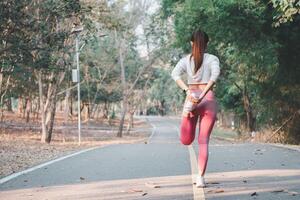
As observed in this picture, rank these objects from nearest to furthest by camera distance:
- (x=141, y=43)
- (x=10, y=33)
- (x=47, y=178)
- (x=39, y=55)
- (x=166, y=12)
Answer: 1. (x=47, y=178)
2. (x=10, y=33)
3. (x=39, y=55)
4. (x=166, y=12)
5. (x=141, y=43)

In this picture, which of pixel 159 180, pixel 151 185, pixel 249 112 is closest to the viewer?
pixel 151 185

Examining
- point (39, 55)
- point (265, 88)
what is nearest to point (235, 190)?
point (39, 55)

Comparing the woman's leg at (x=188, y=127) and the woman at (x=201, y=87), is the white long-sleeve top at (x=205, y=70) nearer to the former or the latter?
the woman at (x=201, y=87)

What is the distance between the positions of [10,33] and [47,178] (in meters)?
6.48

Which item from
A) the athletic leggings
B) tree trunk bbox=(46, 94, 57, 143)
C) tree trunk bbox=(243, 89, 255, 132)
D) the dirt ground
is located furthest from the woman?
tree trunk bbox=(243, 89, 255, 132)

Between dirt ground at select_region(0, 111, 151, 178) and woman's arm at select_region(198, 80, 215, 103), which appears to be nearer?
woman's arm at select_region(198, 80, 215, 103)

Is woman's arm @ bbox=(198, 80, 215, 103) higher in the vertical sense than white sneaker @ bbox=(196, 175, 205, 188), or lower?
higher

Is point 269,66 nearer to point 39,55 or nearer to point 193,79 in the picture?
point 39,55

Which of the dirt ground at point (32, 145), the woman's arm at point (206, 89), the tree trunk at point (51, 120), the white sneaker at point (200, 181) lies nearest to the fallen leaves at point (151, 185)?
the white sneaker at point (200, 181)

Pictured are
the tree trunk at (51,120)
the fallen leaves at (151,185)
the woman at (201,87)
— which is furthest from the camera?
the tree trunk at (51,120)

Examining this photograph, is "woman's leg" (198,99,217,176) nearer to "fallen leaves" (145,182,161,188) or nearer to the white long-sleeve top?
the white long-sleeve top

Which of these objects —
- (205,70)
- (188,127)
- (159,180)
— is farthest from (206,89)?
(159,180)

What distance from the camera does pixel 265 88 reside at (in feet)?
78.2

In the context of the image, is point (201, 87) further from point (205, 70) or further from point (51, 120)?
point (51, 120)
